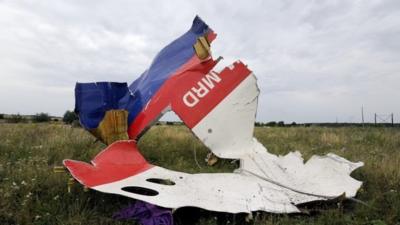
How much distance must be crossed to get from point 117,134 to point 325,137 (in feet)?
20.5

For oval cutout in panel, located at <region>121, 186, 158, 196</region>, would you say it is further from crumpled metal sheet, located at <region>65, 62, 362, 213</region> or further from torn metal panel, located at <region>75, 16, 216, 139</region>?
torn metal panel, located at <region>75, 16, 216, 139</region>

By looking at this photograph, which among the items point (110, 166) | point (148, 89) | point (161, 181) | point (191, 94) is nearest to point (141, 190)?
point (161, 181)

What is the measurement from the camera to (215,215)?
3.89 metres

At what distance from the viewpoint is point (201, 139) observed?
563cm

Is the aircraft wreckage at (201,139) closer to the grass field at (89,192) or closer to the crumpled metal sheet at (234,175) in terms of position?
the crumpled metal sheet at (234,175)

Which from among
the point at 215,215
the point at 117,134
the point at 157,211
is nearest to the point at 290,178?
the point at 215,215

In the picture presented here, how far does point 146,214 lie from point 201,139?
6.77ft

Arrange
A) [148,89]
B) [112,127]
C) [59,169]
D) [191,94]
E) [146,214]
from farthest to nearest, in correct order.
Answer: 1. [148,89]
2. [191,94]
3. [112,127]
4. [59,169]
5. [146,214]

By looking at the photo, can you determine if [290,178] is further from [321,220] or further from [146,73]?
[146,73]

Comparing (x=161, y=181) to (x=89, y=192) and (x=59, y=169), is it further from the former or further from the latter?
(x=59, y=169)

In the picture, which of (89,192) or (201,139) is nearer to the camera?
(89,192)

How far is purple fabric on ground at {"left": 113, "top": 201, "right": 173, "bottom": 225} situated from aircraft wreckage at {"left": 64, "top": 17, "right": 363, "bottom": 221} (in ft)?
0.25

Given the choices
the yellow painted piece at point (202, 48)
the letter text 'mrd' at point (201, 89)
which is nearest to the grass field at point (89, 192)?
the letter text 'mrd' at point (201, 89)

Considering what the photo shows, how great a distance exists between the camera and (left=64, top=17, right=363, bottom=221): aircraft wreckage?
13.5 feet
